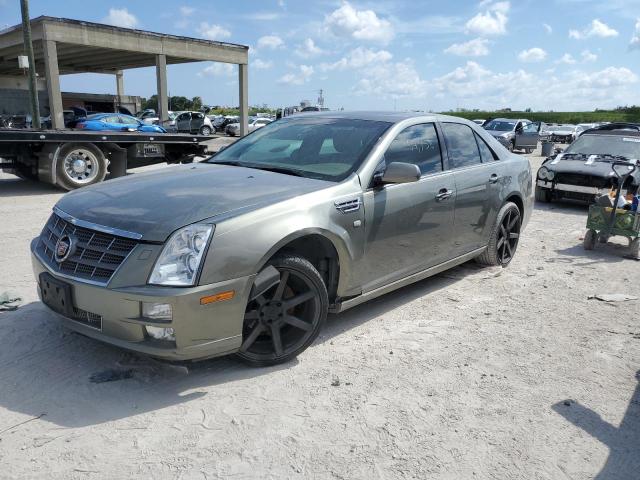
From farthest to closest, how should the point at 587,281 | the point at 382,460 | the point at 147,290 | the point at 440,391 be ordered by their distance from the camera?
the point at 587,281 < the point at 440,391 < the point at 147,290 < the point at 382,460

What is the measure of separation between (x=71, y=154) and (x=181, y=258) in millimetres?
8914

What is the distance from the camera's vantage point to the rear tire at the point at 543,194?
10.7 m

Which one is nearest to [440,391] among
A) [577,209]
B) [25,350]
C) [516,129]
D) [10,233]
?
[25,350]

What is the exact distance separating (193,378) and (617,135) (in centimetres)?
1075

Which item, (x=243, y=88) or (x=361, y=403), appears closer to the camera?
(x=361, y=403)

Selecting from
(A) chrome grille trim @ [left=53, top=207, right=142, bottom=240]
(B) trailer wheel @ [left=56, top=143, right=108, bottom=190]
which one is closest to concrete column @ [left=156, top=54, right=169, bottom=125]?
(B) trailer wheel @ [left=56, top=143, right=108, bottom=190]

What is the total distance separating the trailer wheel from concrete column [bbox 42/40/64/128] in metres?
14.7

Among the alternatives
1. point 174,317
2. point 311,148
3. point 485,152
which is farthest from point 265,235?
point 485,152

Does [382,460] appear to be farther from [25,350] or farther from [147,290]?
[25,350]

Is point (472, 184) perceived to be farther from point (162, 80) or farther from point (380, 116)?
point (162, 80)

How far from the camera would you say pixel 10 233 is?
6.93 meters

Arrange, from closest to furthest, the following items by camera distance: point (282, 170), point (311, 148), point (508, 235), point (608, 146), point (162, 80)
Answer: point (282, 170) < point (311, 148) < point (508, 235) < point (608, 146) < point (162, 80)

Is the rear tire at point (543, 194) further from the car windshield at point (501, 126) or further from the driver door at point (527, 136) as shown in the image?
the car windshield at point (501, 126)

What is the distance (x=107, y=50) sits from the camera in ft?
→ 90.5
